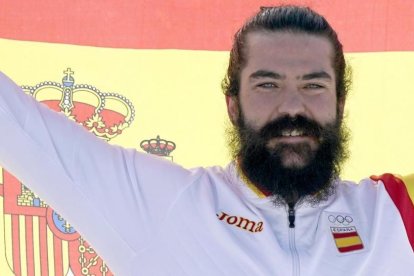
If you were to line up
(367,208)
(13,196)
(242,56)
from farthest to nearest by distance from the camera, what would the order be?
(13,196) → (242,56) → (367,208)

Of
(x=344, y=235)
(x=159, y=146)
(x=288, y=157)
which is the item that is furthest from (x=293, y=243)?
(x=159, y=146)

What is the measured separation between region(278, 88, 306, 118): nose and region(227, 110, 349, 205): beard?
0.05 feet

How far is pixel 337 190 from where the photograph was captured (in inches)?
88.0

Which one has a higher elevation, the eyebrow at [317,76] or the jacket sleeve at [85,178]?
the eyebrow at [317,76]

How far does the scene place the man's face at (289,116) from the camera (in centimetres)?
212

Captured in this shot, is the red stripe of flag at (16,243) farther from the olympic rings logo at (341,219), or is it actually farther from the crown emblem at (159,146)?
the olympic rings logo at (341,219)

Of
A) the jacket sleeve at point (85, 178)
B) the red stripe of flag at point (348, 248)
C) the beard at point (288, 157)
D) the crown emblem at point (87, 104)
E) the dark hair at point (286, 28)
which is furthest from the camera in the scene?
the crown emblem at point (87, 104)

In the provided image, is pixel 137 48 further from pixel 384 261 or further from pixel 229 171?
pixel 384 261

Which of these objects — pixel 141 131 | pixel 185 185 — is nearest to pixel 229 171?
pixel 185 185

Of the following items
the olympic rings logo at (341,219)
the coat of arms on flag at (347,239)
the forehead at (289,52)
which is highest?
the forehead at (289,52)

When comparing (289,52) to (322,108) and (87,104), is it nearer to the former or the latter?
(322,108)

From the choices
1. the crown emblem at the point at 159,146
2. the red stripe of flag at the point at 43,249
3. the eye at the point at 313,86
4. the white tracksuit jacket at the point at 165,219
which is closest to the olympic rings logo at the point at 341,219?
the white tracksuit jacket at the point at 165,219

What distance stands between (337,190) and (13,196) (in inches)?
53.8

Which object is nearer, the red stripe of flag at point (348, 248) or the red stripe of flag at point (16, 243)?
the red stripe of flag at point (348, 248)
